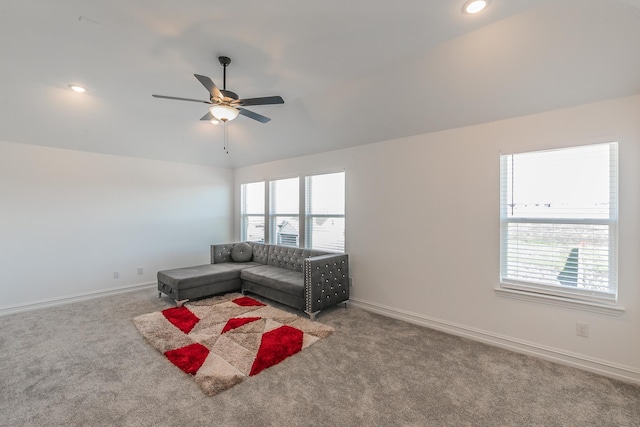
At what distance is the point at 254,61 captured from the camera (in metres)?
2.78

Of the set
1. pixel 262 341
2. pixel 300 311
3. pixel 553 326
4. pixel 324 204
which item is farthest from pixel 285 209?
pixel 553 326

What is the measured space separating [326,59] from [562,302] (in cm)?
325

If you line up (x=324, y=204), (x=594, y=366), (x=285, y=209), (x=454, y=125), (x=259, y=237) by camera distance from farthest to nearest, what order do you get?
1. (x=259, y=237)
2. (x=285, y=209)
3. (x=324, y=204)
4. (x=454, y=125)
5. (x=594, y=366)

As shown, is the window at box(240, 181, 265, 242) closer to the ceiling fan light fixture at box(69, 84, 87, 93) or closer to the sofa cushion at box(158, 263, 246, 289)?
the sofa cushion at box(158, 263, 246, 289)

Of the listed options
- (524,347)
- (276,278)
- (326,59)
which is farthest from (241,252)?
(524,347)

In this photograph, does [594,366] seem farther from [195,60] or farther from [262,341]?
[195,60]

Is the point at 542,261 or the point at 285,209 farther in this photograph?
the point at 285,209

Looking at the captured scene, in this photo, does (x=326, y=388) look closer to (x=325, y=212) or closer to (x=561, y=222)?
(x=561, y=222)

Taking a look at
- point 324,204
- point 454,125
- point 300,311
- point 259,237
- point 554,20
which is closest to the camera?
point 554,20

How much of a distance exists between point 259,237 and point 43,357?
12.1 feet

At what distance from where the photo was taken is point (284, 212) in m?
5.48

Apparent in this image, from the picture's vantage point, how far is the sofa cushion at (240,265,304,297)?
3.86 m

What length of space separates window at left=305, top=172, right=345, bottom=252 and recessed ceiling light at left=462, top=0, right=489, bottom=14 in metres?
2.73

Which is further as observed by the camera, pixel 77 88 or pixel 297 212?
pixel 297 212
